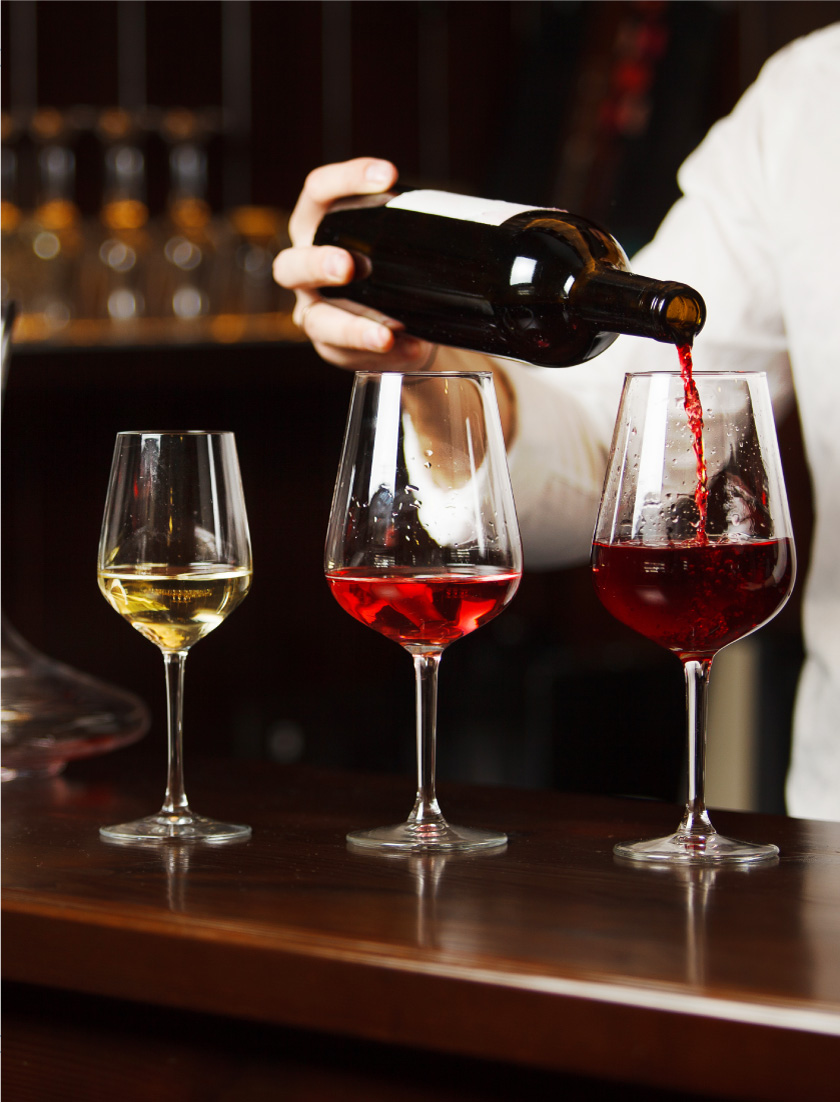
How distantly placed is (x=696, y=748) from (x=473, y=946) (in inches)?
9.4

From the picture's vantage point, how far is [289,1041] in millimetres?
696

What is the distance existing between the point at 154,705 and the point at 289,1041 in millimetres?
3049

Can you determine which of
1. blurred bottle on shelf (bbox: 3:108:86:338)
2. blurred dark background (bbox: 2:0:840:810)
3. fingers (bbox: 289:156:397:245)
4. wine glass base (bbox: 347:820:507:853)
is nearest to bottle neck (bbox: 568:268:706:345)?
fingers (bbox: 289:156:397:245)

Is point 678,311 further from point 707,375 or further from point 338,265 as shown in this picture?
point 338,265

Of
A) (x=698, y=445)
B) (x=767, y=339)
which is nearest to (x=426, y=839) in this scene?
(x=698, y=445)

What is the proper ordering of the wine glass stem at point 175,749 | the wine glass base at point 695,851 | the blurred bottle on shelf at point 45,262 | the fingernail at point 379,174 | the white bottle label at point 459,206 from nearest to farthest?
the wine glass base at point 695,851 → the wine glass stem at point 175,749 → the white bottle label at point 459,206 → the fingernail at point 379,174 → the blurred bottle on shelf at point 45,262

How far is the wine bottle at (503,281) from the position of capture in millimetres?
969

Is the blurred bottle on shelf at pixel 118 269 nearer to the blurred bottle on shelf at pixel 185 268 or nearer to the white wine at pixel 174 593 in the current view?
the blurred bottle on shelf at pixel 185 268

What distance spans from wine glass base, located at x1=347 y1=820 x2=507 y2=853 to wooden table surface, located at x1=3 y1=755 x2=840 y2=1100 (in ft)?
0.05

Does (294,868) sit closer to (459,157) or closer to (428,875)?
(428,875)

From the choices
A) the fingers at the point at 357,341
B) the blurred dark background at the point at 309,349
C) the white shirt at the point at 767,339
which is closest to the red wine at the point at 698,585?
the fingers at the point at 357,341

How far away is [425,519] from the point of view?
88 cm

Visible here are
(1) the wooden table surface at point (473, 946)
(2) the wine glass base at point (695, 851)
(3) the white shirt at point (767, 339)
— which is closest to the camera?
(1) the wooden table surface at point (473, 946)

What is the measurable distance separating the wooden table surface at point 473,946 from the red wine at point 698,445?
0.66 ft
